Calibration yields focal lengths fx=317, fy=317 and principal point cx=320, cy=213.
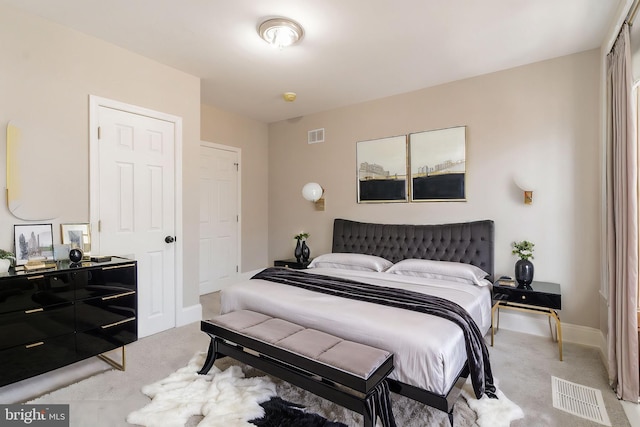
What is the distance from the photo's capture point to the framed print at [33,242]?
7.80 ft

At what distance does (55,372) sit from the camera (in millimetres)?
2475

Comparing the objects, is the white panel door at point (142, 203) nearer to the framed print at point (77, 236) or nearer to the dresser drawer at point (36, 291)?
the framed print at point (77, 236)

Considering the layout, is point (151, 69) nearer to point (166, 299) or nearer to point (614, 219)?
point (166, 299)

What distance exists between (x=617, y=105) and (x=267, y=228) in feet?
15.1

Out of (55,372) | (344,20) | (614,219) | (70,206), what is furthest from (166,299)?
(614,219)

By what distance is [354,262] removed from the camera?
12.2 feet

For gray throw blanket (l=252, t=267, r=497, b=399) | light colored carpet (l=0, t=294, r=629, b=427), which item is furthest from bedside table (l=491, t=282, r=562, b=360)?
gray throw blanket (l=252, t=267, r=497, b=399)

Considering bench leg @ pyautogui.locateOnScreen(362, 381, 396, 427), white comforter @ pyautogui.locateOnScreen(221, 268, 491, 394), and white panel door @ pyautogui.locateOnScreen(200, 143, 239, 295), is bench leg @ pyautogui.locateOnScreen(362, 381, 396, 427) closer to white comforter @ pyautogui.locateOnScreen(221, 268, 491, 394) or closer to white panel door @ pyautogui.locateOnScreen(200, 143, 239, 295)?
white comforter @ pyautogui.locateOnScreen(221, 268, 491, 394)

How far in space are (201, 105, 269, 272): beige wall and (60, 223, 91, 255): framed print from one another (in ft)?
7.87

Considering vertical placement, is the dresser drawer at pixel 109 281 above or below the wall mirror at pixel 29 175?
below

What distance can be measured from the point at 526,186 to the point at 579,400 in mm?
1902

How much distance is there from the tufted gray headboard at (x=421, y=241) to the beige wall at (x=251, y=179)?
155 centimetres

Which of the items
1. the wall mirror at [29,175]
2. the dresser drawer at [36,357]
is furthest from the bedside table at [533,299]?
the wall mirror at [29,175]

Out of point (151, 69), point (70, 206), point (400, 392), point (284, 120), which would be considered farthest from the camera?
point (284, 120)
